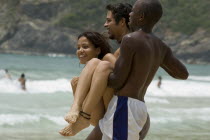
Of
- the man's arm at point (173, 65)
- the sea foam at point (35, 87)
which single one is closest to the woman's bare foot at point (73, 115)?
the man's arm at point (173, 65)

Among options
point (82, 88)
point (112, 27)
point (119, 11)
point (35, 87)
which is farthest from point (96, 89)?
point (35, 87)

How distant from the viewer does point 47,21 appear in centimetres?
10419

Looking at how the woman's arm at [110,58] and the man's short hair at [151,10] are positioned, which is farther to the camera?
the woman's arm at [110,58]

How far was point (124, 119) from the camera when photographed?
3330mm

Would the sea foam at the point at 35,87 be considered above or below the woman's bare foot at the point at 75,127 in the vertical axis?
below

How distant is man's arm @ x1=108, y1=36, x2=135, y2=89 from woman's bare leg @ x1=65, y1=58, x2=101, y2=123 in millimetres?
136

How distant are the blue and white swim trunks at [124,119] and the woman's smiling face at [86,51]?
1.57ft

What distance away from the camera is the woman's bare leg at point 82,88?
3.33 m

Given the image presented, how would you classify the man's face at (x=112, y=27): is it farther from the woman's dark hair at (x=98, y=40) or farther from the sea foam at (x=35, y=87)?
the sea foam at (x=35, y=87)

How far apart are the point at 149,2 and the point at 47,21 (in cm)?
10203

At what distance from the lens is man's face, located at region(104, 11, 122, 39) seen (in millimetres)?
3695

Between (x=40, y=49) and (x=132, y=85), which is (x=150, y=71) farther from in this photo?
(x=40, y=49)

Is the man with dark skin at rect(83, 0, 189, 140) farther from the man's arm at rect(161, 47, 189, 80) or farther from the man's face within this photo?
the man's face

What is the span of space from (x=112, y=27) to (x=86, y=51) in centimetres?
26
